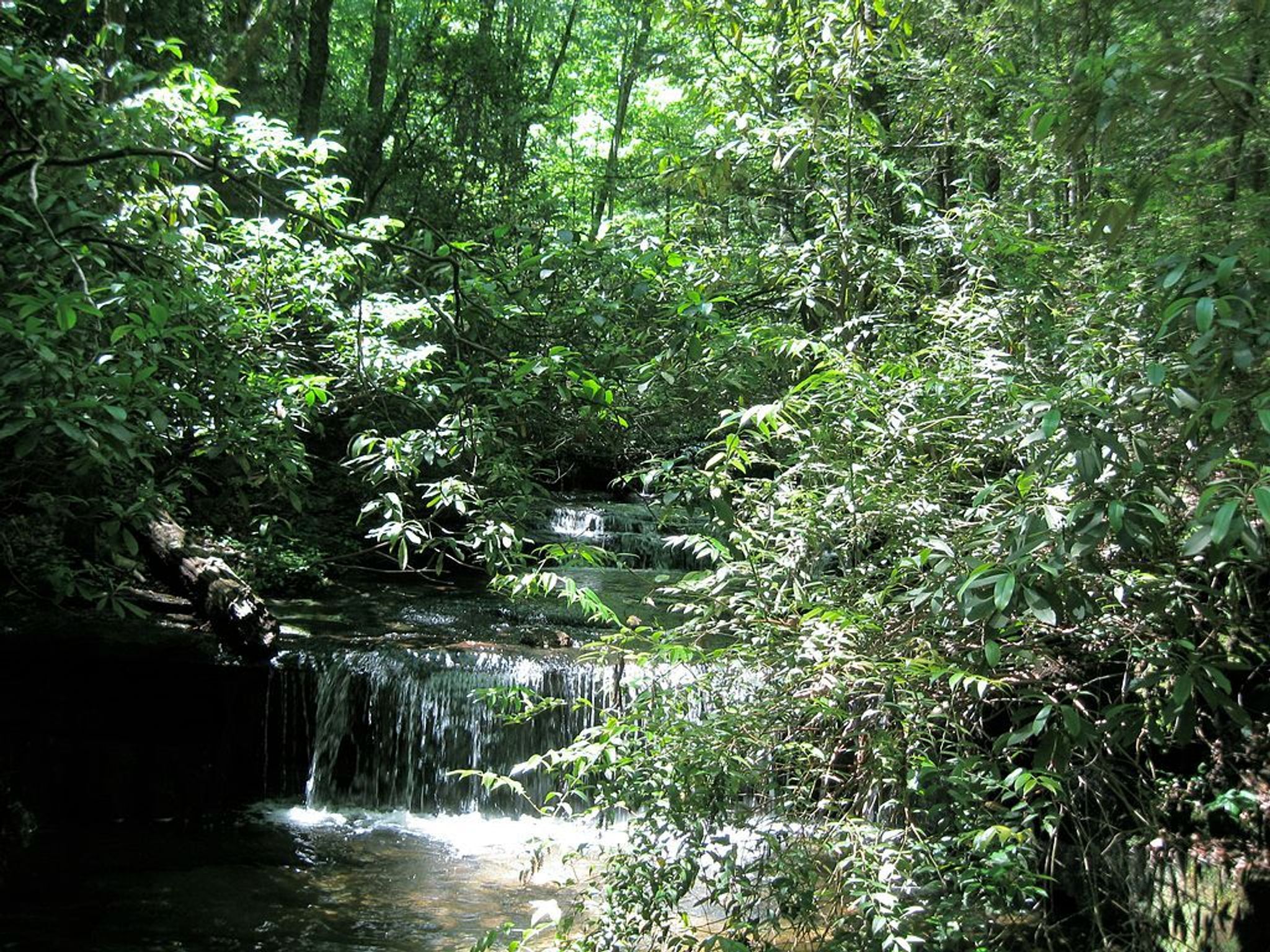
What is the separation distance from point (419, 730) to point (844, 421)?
4.53 meters

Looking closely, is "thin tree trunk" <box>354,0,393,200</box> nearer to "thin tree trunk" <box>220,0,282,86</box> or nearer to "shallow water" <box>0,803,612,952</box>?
"thin tree trunk" <box>220,0,282,86</box>

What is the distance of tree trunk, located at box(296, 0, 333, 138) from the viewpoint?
460 inches

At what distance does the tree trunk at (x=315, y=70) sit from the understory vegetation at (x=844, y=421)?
5.35m

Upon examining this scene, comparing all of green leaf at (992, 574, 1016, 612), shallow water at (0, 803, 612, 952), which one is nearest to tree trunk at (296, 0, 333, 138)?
shallow water at (0, 803, 612, 952)

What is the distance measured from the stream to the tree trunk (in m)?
6.65

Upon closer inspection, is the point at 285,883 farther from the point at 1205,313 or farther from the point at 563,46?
the point at 563,46

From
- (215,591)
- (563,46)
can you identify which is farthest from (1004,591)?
(563,46)

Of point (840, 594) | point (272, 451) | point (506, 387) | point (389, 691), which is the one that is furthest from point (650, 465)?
point (389, 691)

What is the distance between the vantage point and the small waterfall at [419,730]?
24.0 ft

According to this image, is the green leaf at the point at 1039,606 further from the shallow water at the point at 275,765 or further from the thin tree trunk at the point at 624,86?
the thin tree trunk at the point at 624,86

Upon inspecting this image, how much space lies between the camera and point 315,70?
11758mm

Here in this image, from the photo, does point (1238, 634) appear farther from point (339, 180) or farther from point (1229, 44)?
point (339, 180)

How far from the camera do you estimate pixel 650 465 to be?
4.55 meters

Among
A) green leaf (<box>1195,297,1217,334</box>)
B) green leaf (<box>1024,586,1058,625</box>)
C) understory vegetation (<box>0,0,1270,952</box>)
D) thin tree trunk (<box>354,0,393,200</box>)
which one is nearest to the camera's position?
green leaf (<box>1195,297,1217,334</box>)
